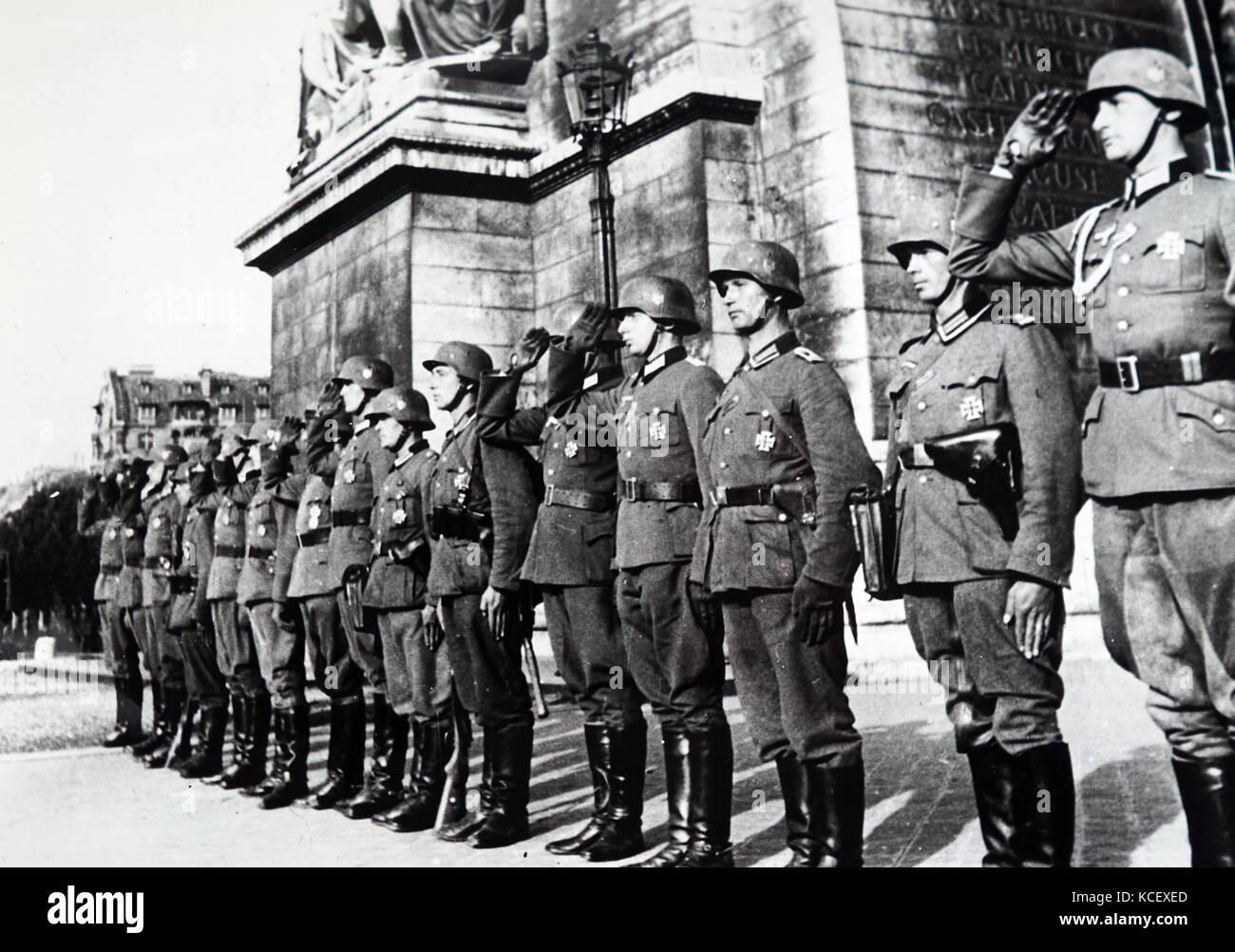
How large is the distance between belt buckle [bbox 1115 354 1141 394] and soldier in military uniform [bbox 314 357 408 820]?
4.26m

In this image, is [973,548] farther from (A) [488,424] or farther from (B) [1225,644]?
(A) [488,424]

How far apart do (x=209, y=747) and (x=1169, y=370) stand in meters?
7.01

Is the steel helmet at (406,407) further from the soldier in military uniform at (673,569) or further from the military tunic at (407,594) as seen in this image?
the soldier in military uniform at (673,569)

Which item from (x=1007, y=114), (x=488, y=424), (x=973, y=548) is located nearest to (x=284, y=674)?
(x=488, y=424)

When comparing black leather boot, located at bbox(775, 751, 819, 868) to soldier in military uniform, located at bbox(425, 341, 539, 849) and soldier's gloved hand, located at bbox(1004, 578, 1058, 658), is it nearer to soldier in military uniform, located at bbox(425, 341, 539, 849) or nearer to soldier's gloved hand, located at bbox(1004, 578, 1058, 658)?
soldier's gloved hand, located at bbox(1004, 578, 1058, 658)

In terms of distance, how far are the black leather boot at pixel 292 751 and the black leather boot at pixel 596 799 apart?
233 cm

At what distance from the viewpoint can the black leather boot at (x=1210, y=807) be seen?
4.00 meters

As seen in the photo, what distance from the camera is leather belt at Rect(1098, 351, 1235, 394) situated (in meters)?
4.03

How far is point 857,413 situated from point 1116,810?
479 cm

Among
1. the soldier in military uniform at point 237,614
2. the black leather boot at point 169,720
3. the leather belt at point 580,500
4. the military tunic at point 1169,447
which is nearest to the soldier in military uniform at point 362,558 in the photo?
the soldier in military uniform at point 237,614

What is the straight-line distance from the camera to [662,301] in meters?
5.77

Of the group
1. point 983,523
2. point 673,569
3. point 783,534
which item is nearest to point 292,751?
point 673,569

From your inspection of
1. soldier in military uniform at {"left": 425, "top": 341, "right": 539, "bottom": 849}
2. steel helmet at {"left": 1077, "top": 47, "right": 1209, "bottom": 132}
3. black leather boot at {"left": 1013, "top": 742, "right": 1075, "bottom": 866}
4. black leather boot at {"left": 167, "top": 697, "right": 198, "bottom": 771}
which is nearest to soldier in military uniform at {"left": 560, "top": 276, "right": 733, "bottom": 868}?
soldier in military uniform at {"left": 425, "top": 341, "right": 539, "bottom": 849}

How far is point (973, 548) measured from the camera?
4.51 meters
